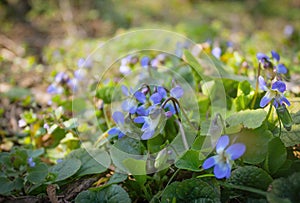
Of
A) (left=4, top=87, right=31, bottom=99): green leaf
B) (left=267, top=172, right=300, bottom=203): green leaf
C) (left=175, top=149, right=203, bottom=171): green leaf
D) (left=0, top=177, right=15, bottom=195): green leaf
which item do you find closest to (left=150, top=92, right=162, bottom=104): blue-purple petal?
(left=175, top=149, right=203, bottom=171): green leaf

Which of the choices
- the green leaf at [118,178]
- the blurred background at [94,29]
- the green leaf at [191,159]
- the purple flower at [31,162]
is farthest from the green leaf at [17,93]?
the green leaf at [191,159]

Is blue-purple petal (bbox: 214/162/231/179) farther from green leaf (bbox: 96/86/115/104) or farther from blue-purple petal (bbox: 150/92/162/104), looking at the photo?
green leaf (bbox: 96/86/115/104)

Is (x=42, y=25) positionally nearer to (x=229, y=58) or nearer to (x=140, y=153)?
(x=229, y=58)

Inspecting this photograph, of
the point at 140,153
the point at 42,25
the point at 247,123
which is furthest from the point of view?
the point at 42,25

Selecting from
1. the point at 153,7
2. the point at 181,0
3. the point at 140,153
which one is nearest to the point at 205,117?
the point at 140,153

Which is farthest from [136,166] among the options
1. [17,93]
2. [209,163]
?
[17,93]

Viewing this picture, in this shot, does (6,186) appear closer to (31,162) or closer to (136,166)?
(31,162)
